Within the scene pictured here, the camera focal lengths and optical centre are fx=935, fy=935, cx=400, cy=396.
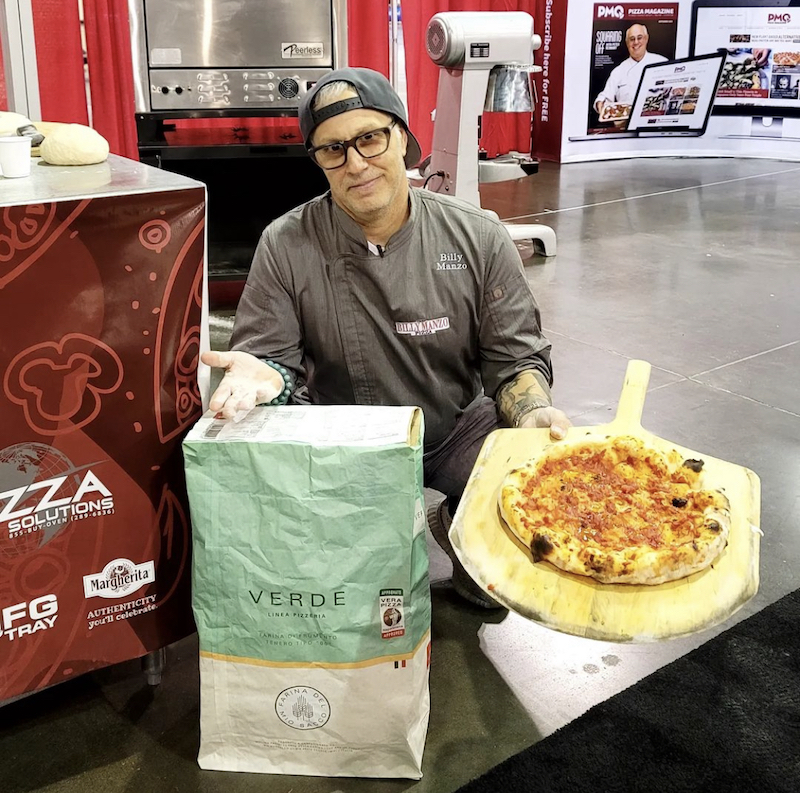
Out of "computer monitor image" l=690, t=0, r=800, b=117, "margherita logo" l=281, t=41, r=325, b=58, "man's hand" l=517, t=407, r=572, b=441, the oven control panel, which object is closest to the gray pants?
"man's hand" l=517, t=407, r=572, b=441

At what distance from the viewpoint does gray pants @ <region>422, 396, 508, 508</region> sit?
2.08 metres

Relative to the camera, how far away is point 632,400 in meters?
1.81

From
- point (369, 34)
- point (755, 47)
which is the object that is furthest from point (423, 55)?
point (755, 47)

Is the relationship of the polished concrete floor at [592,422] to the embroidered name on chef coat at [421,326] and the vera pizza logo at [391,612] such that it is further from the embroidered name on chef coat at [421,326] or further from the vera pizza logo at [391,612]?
the embroidered name on chef coat at [421,326]

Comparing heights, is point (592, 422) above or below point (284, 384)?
below

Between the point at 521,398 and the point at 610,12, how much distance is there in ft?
23.3

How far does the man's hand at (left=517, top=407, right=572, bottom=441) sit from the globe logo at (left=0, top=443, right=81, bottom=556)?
2.75 feet

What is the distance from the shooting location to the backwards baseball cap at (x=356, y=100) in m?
1.76

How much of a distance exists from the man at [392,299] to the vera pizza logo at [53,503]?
0.42m

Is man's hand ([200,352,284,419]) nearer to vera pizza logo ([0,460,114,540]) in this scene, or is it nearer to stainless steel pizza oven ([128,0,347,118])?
vera pizza logo ([0,460,114,540])

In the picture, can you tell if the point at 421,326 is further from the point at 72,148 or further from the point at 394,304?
the point at 72,148

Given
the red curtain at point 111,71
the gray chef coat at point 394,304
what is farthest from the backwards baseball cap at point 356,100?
the red curtain at point 111,71

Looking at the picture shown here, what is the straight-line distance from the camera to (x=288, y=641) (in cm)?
155

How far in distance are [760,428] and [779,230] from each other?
3.23 meters
